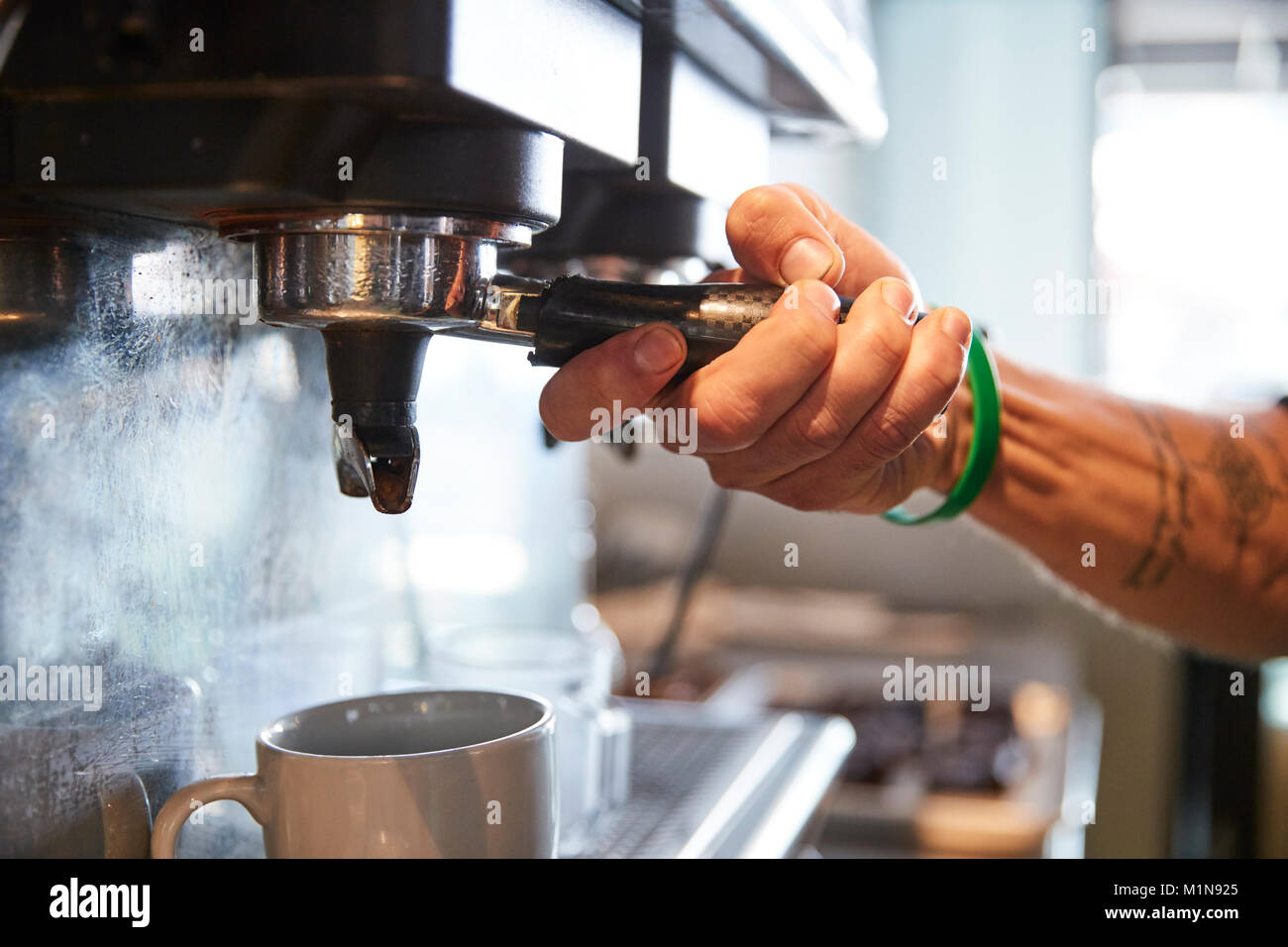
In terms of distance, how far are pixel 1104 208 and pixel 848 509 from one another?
227cm

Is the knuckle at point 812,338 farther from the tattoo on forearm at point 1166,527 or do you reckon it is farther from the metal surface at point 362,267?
the tattoo on forearm at point 1166,527

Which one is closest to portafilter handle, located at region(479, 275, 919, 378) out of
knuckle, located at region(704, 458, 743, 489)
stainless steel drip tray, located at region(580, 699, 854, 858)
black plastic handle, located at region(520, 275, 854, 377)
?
black plastic handle, located at region(520, 275, 854, 377)

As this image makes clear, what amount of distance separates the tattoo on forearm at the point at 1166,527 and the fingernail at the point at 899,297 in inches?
17.9

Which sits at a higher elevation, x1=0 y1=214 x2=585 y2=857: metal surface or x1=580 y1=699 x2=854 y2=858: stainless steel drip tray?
x1=0 y1=214 x2=585 y2=857: metal surface

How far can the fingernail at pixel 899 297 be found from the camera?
48cm

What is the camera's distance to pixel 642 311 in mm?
456

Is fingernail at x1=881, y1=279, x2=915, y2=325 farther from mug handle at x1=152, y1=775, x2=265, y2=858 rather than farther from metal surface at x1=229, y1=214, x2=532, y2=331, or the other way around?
mug handle at x1=152, y1=775, x2=265, y2=858

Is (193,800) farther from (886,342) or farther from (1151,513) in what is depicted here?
(1151,513)

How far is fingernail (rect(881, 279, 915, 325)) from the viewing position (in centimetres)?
48

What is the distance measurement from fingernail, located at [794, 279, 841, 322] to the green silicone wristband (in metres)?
0.15

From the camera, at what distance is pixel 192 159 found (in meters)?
0.37

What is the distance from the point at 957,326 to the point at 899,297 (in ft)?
0.09

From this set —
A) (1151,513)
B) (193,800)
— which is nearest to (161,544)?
(193,800)

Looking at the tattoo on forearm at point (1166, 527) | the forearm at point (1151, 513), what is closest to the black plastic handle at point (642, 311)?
the forearm at point (1151, 513)
